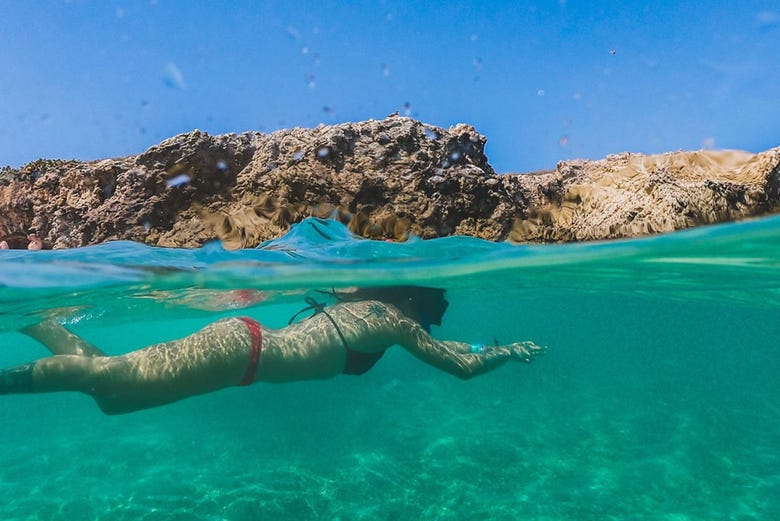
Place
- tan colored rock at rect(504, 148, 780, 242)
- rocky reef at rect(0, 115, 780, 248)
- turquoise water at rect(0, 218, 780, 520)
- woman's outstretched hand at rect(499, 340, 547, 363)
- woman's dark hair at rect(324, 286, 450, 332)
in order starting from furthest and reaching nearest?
woman's dark hair at rect(324, 286, 450, 332), turquoise water at rect(0, 218, 780, 520), woman's outstretched hand at rect(499, 340, 547, 363), rocky reef at rect(0, 115, 780, 248), tan colored rock at rect(504, 148, 780, 242)

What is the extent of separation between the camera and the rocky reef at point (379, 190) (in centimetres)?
690

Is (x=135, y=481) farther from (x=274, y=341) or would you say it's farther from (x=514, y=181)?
(x=514, y=181)

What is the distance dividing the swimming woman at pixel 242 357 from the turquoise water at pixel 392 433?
1.55 metres

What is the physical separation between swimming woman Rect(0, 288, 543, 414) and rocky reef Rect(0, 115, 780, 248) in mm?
1625

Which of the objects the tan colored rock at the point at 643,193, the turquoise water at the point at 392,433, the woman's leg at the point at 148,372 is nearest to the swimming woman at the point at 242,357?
the woman's leg at the point at 148,372

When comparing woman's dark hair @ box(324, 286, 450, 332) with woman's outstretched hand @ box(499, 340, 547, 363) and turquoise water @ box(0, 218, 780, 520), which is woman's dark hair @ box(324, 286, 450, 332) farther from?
woman's outstretched hand @ box(499, 340, 547, 363)

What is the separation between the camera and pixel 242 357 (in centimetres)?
646

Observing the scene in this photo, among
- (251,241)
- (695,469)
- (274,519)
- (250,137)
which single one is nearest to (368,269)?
(251,241)

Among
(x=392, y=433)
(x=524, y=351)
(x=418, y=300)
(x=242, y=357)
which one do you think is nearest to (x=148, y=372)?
(x=242, y=357)

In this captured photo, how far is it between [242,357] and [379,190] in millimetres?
3290

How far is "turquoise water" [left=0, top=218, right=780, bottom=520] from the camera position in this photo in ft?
27.5

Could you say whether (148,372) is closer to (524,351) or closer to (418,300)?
(418,300)

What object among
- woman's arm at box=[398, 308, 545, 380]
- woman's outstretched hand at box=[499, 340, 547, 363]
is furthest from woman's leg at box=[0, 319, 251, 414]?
woman's outstretched hand at box=[499, 340, 547, 363]

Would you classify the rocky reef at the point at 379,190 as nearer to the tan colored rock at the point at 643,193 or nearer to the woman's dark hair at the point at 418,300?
the tan colored rock at the point at 643,193
